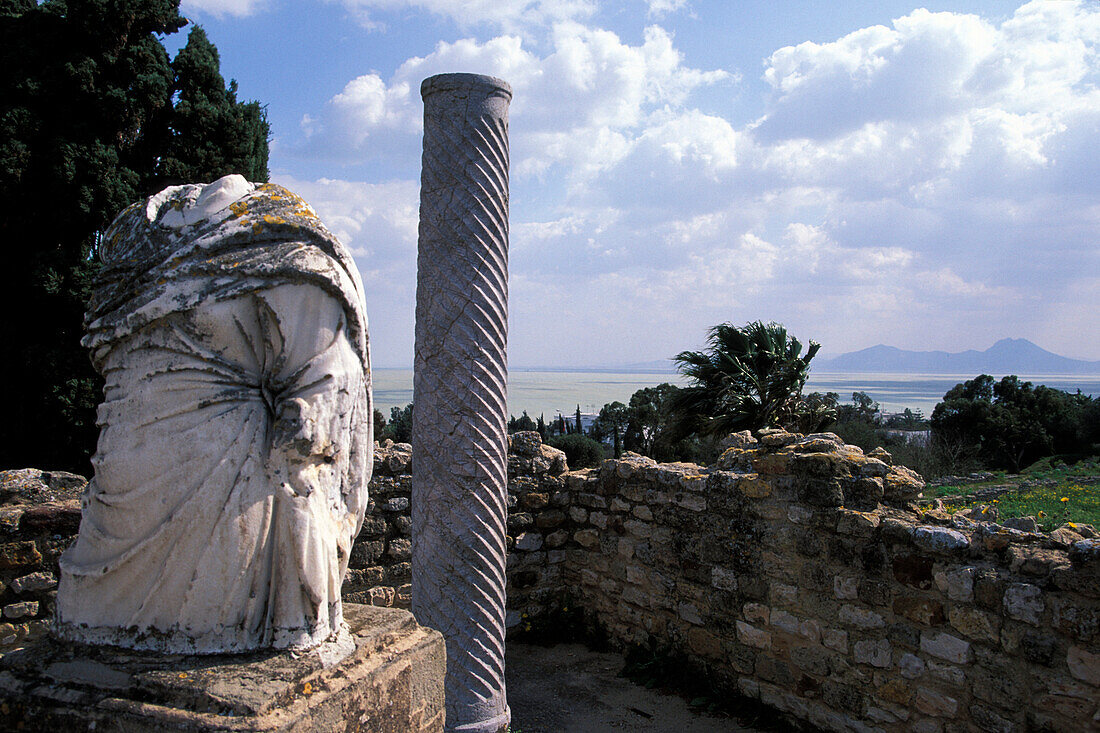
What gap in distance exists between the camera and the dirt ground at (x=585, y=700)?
4.82 meters

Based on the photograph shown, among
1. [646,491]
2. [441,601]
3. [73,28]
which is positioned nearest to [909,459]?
[646,491]

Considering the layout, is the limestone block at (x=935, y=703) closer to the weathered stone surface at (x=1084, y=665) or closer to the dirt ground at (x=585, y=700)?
the weathered stone surface at (x=1084, y=665)

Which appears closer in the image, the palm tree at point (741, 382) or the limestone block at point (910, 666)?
the limestone block at point (910, 666)

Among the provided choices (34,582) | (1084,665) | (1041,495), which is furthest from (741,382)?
(34,582)

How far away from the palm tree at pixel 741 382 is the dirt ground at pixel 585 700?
488 centimetres

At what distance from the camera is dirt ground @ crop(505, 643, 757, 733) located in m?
4.82

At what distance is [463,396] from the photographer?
144 inches

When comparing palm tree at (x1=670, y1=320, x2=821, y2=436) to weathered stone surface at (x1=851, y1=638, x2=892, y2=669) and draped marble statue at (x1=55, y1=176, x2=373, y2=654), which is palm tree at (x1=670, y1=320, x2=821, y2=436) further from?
draped marble statue at (x1=55, y1=176, x2=373, y2=654)

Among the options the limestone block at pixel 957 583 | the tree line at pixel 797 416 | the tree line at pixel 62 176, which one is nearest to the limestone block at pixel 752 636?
the limestone block at pixel 957 583

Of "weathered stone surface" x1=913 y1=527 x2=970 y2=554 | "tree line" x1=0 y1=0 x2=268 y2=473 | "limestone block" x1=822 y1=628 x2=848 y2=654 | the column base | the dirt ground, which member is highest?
"tree line" x1=0 y1=0 x2=268 y2=473

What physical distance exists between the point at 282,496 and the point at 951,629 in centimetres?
368

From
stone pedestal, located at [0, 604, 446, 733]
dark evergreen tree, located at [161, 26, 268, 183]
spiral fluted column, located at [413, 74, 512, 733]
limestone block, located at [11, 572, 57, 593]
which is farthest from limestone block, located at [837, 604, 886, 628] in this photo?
dark evergreen tree, located at [161, 26, 268, 183]

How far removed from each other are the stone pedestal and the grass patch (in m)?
4.44

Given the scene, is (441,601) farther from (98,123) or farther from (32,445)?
(98,123)
